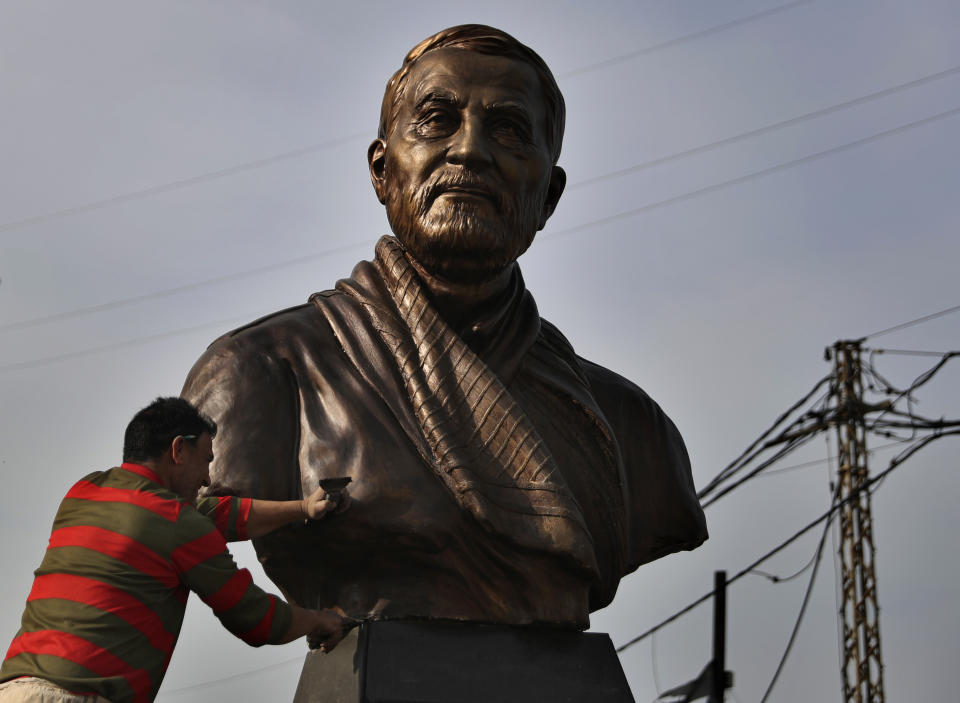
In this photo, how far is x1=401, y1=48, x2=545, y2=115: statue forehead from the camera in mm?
4574

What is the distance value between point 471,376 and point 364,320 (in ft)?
1.30

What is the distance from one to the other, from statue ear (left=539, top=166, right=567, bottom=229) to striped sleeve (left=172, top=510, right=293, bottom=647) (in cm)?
176

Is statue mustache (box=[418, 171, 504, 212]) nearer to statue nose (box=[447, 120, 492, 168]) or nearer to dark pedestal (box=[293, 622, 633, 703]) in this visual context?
statue nose (box=[447, 120, 492, 168])

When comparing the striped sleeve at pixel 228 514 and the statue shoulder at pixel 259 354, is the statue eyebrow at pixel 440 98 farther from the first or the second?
the striped sleeve at pixel 228 514

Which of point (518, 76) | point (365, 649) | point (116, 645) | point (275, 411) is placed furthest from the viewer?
point (518, 76)

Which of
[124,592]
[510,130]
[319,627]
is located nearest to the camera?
[124,592]

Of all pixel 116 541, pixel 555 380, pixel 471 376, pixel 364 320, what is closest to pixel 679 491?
pixel 555 380

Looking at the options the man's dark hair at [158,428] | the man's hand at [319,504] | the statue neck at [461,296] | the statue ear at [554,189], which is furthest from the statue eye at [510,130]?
the man's dark hair at [158,428]

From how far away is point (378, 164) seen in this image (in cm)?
484

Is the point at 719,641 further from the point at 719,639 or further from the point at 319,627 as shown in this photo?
the point at 319,627

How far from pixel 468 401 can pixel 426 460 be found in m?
0.24

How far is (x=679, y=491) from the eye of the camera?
4801 millimetres

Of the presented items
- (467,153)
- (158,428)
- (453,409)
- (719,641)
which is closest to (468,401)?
(453,409)

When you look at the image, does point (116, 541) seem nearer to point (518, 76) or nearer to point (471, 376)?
point (471, 376)
